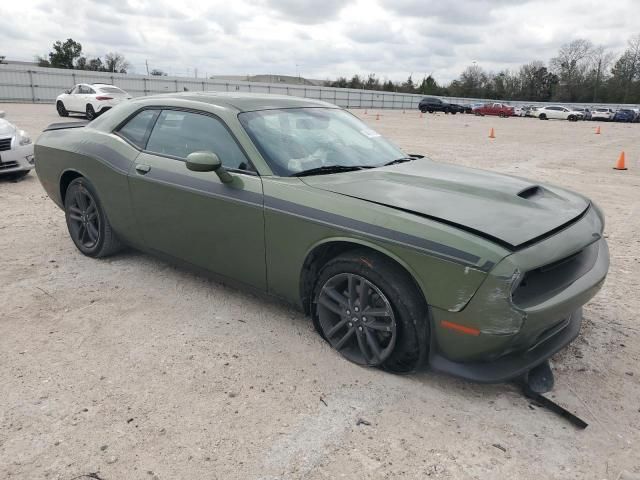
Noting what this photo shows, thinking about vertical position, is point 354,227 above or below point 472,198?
below

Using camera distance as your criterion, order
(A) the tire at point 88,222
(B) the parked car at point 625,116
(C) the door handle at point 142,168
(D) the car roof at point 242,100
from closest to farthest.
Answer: (D) the car roof at point 242,100
(C) the door handle at point 142,168
(A) the tire at point 88,222
(B) the parked car at point 625,116

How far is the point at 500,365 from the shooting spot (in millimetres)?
2562

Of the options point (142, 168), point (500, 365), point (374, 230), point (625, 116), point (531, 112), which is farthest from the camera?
point (531, 112)

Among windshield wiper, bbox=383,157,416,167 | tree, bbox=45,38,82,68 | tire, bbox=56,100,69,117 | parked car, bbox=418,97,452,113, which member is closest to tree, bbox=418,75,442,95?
parked car, bbox=418,97,452,113

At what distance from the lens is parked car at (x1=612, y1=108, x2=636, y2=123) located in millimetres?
44938

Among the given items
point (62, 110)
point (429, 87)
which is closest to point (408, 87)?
point (429, 87)

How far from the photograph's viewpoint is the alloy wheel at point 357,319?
109 inches

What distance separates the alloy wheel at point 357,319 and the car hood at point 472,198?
0.52 metres

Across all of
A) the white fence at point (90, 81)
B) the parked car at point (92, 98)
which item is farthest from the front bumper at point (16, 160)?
the white fence at point (90, 81)

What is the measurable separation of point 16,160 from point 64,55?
58.2 m

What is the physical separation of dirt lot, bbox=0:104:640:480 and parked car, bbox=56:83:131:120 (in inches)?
675

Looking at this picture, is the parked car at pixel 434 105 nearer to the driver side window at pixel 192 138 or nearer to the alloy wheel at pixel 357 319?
the driver side window at pixel 192 138

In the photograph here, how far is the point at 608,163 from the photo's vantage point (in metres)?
13.2

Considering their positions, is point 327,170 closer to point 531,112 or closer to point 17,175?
point 17,175
